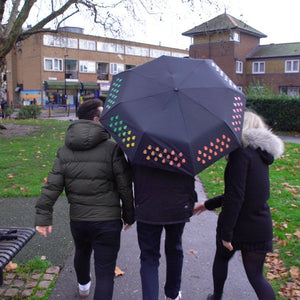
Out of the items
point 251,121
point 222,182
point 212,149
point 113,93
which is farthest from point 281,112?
point 212,149

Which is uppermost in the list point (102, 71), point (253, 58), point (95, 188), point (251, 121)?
point (253, 58)

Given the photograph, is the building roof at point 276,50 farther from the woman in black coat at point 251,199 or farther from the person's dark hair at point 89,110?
the person's dark hair at point 89,110

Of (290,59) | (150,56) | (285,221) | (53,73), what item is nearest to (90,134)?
(285,221)

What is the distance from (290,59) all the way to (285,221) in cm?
4385

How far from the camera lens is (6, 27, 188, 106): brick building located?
53.9 m

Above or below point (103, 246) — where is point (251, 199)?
above

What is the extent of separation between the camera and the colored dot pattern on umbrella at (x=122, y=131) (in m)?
2.50

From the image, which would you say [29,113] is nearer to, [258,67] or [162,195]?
[162,195]

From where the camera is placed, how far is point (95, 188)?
2805 millimetres

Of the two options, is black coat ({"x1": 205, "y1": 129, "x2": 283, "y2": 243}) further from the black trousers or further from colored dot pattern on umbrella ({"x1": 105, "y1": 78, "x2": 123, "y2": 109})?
colored dot pattern on umbrella ({"x1": 105, "y1": 78, "x2": 123, "y2": 109})

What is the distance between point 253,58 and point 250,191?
4781cm

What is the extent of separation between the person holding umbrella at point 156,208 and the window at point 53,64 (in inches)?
2217

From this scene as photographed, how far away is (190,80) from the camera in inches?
103

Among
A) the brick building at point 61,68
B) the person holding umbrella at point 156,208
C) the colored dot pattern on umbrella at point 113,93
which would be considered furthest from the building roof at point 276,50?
the person holding umbrella at point 156,208
